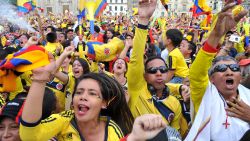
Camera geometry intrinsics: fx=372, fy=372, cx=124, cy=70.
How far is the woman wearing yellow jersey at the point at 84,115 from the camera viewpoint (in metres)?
2.34

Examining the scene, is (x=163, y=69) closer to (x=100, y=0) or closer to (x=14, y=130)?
(x=14, y=130)

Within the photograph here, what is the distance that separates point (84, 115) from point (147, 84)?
138 centimetres

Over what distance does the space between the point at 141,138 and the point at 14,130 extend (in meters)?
1.25

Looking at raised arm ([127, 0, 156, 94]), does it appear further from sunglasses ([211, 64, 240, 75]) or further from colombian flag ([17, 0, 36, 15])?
colombian flag ([17, 0, 36, 15])

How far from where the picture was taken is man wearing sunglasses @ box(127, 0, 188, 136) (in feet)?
11.1

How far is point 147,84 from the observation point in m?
3.94

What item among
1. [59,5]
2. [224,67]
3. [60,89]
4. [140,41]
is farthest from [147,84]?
[59,5]

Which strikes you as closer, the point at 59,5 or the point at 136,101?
the point at 136,101

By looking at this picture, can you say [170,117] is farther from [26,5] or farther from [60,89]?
[26,5]

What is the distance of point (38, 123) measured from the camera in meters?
2.37

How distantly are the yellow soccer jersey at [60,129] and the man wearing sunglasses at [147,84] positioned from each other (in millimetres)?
741

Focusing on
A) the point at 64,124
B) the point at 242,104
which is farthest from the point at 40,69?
the point at 242,104

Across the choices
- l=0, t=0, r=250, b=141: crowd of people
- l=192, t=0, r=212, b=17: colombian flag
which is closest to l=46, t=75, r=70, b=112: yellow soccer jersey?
l=0, t=0, r=250, b=141: crowd of people

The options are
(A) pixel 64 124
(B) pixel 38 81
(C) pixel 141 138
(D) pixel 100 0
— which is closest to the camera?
(C) pixel 141 138
